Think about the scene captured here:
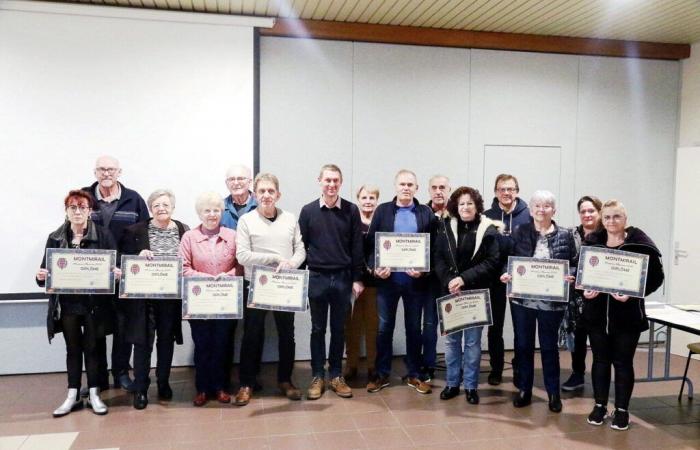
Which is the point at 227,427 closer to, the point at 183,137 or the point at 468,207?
the point at 468,207

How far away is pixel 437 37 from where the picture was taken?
494 centimetres

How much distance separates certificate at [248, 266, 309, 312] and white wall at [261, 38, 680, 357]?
1.44 metres

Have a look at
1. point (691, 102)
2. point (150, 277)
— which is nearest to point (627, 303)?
point (150, 277)

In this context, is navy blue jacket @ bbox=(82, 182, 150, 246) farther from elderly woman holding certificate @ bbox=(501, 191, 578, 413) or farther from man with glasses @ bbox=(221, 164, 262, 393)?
elderly woman holding certificate @ bbox=(501, 191, 578, 413)

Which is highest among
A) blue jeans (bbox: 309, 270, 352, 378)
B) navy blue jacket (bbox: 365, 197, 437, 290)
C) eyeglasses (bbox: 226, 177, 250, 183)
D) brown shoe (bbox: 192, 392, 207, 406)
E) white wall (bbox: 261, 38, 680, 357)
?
white wall (bbox: 261, 38, 680, 357)

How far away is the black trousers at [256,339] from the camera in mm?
3686

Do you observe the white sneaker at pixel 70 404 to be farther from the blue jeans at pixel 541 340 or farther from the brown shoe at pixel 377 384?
the blue jeans at pixel 541 340

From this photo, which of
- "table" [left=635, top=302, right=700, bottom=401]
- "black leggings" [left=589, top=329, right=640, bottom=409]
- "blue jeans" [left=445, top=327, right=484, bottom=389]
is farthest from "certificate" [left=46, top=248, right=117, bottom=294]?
"table" [left=635, top=302, right=700, bottom=401]

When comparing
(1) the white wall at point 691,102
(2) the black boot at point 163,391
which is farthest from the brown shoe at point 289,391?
(1) the white wall at point 691,102

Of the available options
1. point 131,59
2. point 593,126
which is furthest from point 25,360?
point 593,126

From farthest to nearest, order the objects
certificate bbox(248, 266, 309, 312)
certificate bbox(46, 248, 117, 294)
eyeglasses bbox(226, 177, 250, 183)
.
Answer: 1. eyeglasses bbox(226, 177, 250, 183)
2. certificate bbox(248, 266, 309, 312)
3. certificate bbox(46, 248, 117, 294)

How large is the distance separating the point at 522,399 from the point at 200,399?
2199 mm

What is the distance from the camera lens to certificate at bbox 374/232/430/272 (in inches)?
146

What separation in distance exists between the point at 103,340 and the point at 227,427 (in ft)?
3.89
